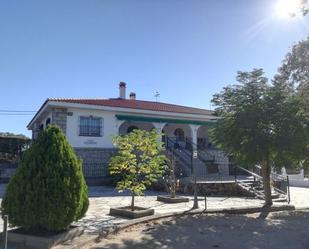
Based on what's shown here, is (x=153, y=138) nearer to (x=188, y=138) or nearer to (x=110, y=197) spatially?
(x=110, y=197)

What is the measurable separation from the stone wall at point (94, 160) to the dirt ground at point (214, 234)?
1077cm

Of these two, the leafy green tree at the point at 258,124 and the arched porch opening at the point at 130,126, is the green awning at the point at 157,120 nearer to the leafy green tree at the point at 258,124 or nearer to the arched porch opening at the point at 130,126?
the arched porch opening at the point at 130,126

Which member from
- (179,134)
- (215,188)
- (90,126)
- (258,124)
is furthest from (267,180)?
(179,134)

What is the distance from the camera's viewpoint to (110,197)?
13258mm

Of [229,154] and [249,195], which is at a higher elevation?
[229,154]

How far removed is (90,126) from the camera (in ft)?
66.7

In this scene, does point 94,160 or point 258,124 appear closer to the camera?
point 258,124

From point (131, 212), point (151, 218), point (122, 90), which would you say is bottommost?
point (151, 218)

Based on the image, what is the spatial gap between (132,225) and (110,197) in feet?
18.4

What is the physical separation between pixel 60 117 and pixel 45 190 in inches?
546

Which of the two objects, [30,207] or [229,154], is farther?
[229,154]

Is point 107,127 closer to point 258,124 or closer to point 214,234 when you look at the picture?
point 258,124

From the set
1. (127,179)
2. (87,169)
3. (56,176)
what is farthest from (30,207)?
(87,169)

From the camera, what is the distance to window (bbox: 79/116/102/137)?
19978 millimetres
